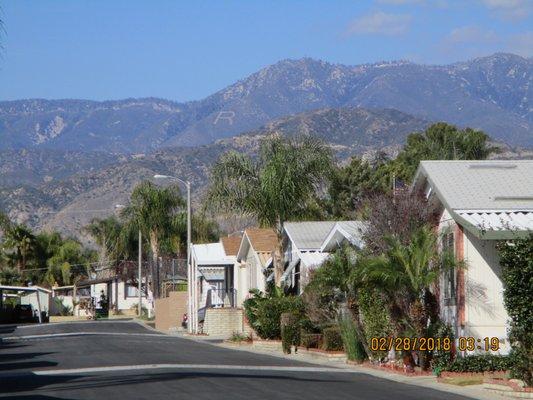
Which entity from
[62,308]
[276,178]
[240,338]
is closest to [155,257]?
[62,308]

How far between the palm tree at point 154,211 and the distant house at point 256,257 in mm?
19496

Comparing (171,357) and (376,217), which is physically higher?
(376,217)

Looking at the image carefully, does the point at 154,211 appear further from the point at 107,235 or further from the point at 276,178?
the point at 276,178

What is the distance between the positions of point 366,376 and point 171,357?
26.7 ft

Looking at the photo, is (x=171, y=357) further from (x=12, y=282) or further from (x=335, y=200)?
(x=12, y=282)

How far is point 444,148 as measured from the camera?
67938 millimetres

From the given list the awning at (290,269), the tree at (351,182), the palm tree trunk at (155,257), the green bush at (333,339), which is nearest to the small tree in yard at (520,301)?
the green bush at (333,339)

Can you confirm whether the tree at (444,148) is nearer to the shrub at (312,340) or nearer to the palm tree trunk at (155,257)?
the palm tree trunk at (155,257)

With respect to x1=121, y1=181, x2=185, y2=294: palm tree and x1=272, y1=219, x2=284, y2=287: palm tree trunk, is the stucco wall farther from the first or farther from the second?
x1=121, y1=181, x2=185, y2=294: palm tree

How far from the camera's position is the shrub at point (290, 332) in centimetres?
3697

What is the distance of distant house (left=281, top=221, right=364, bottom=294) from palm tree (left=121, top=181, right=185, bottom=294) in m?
30.4

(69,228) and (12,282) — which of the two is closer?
(12,282)

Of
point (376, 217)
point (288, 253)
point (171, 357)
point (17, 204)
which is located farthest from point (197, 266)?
point (17, 204)

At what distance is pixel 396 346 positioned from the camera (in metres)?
26.6
